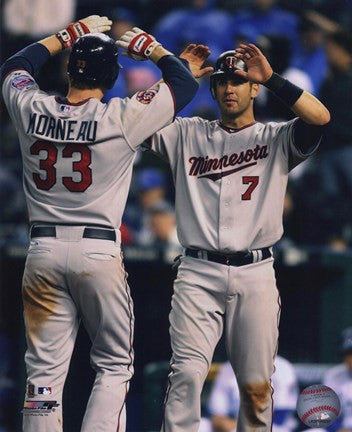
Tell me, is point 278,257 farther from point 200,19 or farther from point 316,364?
point 200,19

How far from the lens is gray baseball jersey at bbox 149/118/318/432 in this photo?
599cm

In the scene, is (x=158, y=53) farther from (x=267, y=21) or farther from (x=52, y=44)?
(x=267, y=21)

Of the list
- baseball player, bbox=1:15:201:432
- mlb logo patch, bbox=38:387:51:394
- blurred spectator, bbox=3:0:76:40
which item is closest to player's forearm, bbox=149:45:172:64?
baseball player, bbox=1:15:201:432

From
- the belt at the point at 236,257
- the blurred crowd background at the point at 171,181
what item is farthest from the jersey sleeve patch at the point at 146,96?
the blurred crowd background at the point at 171,181

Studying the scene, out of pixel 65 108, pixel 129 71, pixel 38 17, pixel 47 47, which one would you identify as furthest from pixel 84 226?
pixel 38 17

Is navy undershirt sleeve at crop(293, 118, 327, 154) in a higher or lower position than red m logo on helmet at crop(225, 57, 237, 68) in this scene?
lower

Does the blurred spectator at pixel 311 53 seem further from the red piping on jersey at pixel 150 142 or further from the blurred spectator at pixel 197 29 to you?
the red piping on jersey at pixel 150 142

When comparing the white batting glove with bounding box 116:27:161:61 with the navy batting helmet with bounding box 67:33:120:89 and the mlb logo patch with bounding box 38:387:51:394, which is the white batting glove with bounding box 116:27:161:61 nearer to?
the navy batting helmet with bounding box 67:33:120:89

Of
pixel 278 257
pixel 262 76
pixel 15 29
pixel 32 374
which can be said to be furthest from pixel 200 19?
pixel 32 374

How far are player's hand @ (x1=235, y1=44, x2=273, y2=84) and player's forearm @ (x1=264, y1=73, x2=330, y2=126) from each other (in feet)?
0.12

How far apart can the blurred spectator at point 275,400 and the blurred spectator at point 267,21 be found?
13.1 ft

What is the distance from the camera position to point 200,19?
1169 centimetres

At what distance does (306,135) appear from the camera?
6051 mm

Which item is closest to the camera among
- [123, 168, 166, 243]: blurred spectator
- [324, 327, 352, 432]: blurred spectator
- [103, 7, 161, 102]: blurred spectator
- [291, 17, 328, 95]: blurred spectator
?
[324, 327, 352, 432]: blurred spectator
